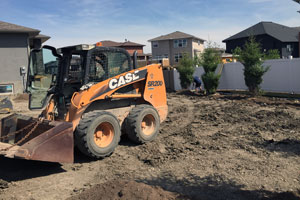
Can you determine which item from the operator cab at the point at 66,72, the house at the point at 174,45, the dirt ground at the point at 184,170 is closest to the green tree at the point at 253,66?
the dirt ground at the point at 184,170

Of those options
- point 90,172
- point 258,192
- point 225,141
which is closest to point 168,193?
point 258,192

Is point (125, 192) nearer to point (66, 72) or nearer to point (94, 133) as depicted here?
point (94, 133)

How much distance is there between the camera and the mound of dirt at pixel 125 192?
4.13m

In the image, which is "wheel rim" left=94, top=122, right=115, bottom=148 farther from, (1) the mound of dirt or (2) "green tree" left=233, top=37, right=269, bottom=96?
(2) "green tree" left=233, top=37, right=269, bottom=96

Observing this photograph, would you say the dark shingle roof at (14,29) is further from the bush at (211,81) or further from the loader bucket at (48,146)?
the loader bucket at (48,146)

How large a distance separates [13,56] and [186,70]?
12.6m

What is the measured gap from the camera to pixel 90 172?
5504mm

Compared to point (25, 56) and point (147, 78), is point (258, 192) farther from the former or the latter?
point (25, 56)

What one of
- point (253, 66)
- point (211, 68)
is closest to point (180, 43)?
point (211, 68)

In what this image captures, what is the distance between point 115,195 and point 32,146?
5.85ft

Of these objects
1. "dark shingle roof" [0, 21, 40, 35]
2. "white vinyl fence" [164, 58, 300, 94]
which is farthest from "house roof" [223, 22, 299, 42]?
"dark shingle roof" [0, 21, 40, 35]

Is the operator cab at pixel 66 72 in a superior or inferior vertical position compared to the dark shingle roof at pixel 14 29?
inferior

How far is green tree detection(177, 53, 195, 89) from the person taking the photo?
67.1 ft

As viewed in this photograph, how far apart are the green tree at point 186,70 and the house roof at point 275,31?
29.6 m
